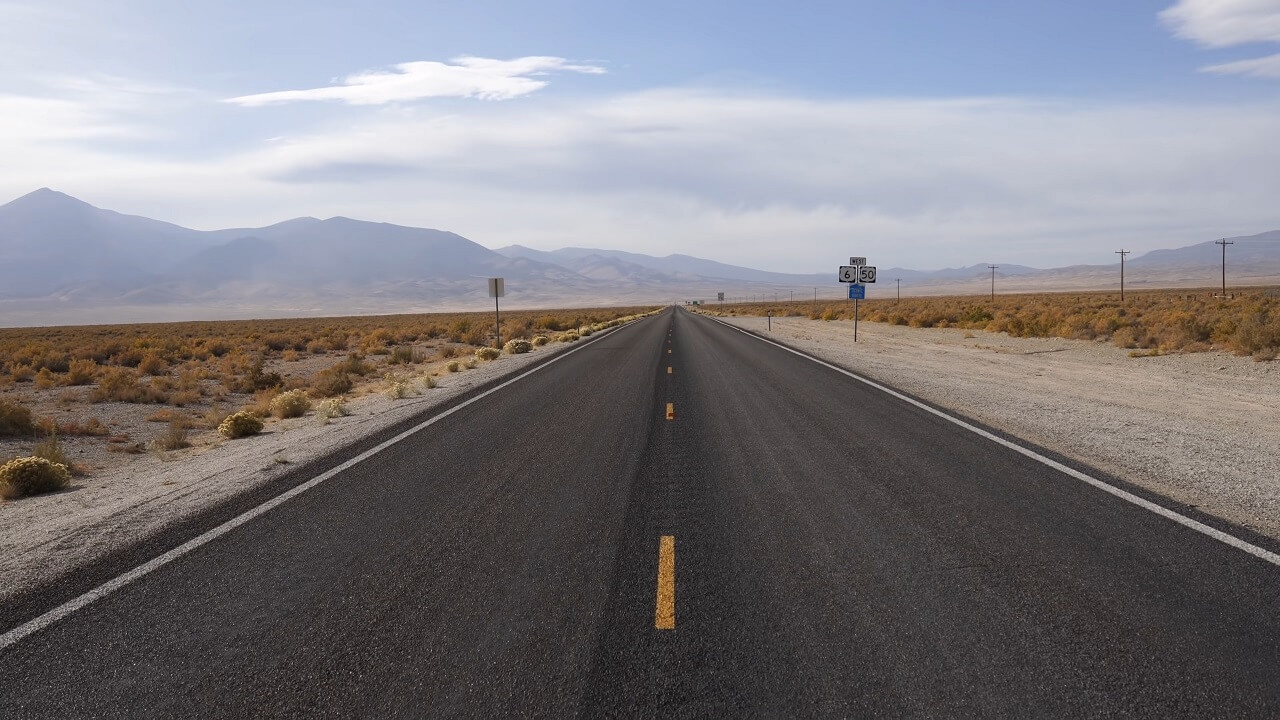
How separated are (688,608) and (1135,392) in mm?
14455

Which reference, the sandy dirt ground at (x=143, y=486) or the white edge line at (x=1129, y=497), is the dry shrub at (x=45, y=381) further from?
the white edge line at (x=1129, y=497)

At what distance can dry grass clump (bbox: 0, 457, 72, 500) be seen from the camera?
9062 millimetres

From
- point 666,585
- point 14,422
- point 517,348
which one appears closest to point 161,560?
point 666,585

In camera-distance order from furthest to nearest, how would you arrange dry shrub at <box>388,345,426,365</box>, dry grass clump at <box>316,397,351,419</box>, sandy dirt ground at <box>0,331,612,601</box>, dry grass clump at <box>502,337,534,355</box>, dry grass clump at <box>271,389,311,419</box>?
1. dry grass clump at <box>502,337,534,355</box>
2. dry shrub at <box>388,345,426,365</box>
3. dry grass clump at <box>271,389,311,419</box>
4. dry grass clump at <box>316,397,351,419</box>
5. sandy dirt ground at <box>0,331,612,601</box>

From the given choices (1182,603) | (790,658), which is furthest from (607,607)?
(1182,603)

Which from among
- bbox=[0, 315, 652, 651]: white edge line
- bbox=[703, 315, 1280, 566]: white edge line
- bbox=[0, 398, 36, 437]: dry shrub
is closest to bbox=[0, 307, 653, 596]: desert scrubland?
bbox=[0, 398, 36, 437]: dry shrub

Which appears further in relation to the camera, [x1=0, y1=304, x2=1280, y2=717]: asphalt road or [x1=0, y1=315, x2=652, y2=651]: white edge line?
[x1=0, y1=315, x2=652, y2=651]: white edge line

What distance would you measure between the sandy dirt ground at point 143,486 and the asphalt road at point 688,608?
0.99m

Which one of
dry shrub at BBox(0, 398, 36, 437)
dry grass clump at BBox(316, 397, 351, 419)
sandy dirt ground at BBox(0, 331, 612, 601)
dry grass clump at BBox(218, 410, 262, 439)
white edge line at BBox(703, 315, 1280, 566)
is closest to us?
white edge line at BBox(703, 315, 1280, 566)

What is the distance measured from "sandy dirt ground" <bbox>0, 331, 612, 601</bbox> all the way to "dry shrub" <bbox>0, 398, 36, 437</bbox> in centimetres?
79

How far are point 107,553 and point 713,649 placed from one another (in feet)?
15.8

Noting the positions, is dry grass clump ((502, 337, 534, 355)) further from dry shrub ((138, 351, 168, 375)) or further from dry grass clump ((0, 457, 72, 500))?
dry grass clump ((0, 457, 72, 500))

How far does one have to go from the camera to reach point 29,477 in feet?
30.4

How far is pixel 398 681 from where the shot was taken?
12.8ft
